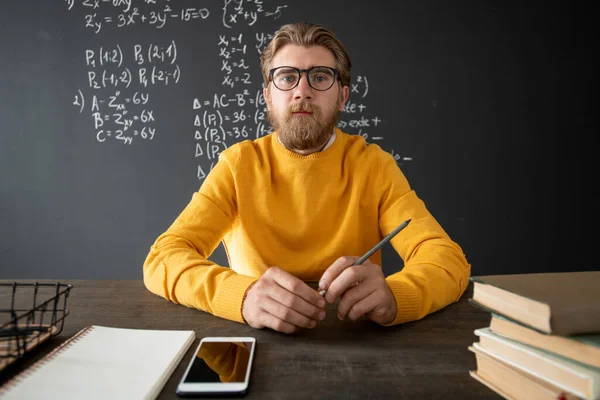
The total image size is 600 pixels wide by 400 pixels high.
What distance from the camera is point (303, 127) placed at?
3.99ft

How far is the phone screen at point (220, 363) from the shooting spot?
0.50 m

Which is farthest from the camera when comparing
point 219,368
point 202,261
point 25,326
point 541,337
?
point 202,261

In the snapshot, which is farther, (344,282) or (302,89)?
(302,89)

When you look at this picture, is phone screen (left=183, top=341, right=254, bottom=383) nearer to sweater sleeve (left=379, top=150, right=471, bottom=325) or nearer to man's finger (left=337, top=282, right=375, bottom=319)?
man's finger (left=337, top=282, right=375, bottom=319)

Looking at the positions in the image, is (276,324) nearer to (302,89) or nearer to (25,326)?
(25,326)

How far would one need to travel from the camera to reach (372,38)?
6.82ft

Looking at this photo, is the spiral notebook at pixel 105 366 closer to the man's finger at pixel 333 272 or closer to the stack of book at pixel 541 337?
the man's finger at pixel 333 272

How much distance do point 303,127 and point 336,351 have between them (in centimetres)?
77

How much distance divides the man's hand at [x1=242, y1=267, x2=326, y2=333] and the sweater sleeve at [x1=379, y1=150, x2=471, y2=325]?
0.16m

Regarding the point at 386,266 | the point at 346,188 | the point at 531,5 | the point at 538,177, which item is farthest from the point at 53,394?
the point at 531,5

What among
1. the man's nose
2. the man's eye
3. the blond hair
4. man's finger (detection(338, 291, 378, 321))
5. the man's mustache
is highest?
the blond hair

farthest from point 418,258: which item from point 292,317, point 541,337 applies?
point 541,337

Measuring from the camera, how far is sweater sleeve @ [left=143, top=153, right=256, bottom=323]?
78 centimetres

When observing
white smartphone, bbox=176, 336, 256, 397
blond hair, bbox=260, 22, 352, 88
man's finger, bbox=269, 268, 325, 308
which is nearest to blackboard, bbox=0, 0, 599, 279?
blond hair, bbox=260, 22, 352, 88
